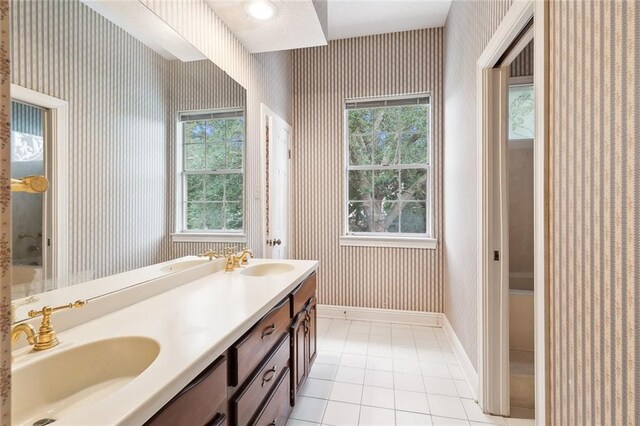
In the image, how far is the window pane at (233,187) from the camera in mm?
2020

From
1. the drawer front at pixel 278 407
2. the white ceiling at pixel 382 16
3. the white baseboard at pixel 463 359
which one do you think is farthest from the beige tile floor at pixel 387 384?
the white ceiling at pixel 382 16

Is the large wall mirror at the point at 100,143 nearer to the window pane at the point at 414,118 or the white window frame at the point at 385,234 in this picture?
the white window frame at the point at 385,234

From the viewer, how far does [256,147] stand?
8.05ft

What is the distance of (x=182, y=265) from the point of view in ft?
5.44

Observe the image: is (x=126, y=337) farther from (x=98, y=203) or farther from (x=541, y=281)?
(x=541, y=281)

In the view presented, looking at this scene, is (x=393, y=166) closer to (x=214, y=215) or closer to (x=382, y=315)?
(x=382, y=315)

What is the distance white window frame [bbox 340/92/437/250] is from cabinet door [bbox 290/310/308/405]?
5.08ft

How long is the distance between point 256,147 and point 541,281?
2.03 m

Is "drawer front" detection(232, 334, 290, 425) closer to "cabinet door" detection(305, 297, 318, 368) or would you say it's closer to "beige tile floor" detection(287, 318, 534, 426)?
"cabinet door" detection(305, 297, 318, 368)

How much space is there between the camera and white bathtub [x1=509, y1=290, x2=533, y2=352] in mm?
2338

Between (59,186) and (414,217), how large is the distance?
118 inches

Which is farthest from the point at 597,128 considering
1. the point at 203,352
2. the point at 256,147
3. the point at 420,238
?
the point at 420,238

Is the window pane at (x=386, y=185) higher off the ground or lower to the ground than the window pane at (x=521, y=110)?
lower

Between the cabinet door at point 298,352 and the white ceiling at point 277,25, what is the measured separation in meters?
1.92
